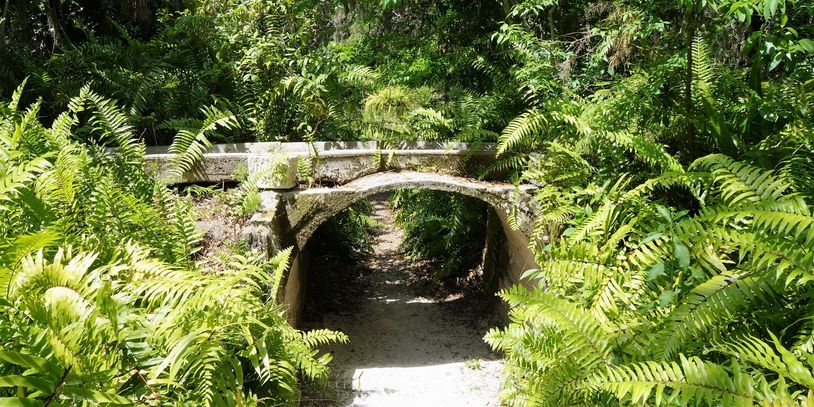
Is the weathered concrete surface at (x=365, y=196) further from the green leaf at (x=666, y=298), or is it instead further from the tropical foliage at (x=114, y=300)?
the green leaf at (x=666, y=298)

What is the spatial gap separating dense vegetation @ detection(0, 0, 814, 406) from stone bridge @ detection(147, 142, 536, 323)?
24 cm

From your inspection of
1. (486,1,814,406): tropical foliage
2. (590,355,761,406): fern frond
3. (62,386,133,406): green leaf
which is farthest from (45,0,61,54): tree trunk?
(590,355,761,406): fern frond

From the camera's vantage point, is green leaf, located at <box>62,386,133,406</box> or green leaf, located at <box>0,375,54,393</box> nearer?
green leaf, located at <box>0,375,54,393</box>

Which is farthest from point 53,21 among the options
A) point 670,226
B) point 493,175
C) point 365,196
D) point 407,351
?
point 670,226

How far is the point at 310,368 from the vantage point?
4035 mm

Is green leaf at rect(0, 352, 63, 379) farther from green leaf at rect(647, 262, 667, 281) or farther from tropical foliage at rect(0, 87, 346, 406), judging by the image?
green leaf at rect(647, 262, 667, 281)

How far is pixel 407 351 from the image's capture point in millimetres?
7070

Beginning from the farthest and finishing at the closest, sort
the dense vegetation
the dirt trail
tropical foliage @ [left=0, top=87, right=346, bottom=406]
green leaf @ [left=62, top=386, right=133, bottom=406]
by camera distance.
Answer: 1. the dirt trail
2. the dense vegetation
3. tropical foliage @ [left=0, top=87, right=346, bottom=406]
4. green leaf @ [left=62, top=386, right=133, bottom=406]

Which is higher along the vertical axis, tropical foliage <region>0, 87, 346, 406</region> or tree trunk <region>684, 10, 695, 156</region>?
tree trunk <region>684, 10, 695, 156</region>

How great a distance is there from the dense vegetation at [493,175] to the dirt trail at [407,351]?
1201 mm

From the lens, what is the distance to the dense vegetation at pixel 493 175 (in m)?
2.64

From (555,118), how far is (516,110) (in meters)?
1.44

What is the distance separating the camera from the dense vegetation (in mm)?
2637

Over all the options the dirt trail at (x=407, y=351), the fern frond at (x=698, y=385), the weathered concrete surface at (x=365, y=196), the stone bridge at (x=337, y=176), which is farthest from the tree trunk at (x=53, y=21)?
the fern frond at (x=698, y=385)
